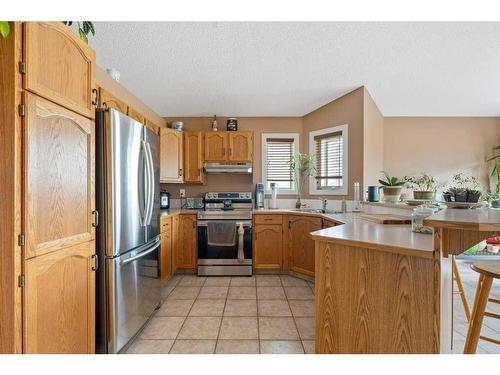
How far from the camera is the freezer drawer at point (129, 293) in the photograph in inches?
65.2

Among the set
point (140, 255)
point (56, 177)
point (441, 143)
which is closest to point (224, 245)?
point (140, 255)

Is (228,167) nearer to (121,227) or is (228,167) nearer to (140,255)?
(140,255)

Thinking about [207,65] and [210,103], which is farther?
[210,103]

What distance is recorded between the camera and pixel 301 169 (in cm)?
384

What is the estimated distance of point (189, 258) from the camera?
3.36 metres

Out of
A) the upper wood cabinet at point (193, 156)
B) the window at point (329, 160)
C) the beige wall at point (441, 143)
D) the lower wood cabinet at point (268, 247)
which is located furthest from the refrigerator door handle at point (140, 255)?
the beige wall at point (441, 143)

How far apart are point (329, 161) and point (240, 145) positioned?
136 centimetres

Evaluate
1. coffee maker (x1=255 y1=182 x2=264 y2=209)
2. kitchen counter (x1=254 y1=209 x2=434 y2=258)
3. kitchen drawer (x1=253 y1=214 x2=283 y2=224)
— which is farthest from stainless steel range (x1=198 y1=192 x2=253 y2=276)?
kitchen counter (x1=254 y1=209 x2=434 y2=258)

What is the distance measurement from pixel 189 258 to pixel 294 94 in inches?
105

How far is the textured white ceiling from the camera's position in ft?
6.90

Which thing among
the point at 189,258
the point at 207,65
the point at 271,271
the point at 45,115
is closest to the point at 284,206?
the point at 271,271

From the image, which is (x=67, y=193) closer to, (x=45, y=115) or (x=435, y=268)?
(x=45, y=115)

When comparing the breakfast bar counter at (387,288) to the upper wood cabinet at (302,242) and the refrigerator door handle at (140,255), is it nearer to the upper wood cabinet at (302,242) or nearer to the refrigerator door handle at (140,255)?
the refrigerator door handle at (140,255)

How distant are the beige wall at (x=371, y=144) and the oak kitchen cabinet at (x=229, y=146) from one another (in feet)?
5.26
